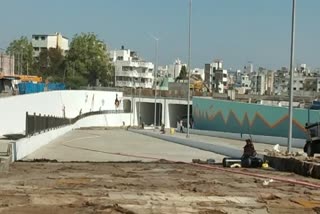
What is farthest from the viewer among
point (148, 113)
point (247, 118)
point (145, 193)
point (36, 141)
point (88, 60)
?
point (88, 60)

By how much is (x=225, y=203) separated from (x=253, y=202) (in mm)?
721

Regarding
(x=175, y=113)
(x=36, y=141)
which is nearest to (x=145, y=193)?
(x=36, y=141)

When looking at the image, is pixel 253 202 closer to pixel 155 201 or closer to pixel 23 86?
pixel 155 201

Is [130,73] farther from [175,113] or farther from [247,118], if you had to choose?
[247,118]

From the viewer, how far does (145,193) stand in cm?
1418

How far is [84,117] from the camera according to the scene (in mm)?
88625

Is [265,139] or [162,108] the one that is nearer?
[265,139]

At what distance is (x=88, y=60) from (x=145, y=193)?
147m

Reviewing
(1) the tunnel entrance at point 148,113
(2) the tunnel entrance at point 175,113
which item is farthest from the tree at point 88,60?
(2) the tunnel entrance at point 175,113

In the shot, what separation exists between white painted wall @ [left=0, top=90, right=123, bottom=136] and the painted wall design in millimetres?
17806

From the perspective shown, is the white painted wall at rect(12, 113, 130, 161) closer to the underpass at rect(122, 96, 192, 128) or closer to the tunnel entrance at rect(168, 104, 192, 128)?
the underpass at rect(122, 96, 192, 128)

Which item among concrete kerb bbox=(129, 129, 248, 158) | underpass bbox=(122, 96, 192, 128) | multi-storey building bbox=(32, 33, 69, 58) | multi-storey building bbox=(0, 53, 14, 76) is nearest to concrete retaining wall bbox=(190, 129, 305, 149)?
concrete kerb bbox=(129, 129, 248, 158)

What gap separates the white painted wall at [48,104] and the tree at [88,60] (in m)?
35.6

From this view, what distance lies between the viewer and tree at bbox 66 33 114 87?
15575cm
